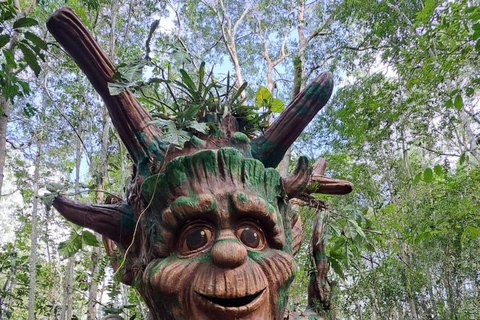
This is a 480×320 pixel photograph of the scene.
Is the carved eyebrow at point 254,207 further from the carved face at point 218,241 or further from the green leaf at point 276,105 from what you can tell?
the green leaf at point 276,105

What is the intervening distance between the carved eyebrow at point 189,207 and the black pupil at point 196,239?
0.28 feet

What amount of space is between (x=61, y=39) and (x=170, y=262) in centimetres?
125

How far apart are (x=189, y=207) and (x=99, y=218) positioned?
0.69 m

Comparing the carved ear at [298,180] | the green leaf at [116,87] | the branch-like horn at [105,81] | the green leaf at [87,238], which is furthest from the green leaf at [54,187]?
the carved ear at [298,180]

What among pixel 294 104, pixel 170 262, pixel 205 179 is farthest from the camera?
pixel 294 104

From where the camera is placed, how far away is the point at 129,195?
213 centimetres

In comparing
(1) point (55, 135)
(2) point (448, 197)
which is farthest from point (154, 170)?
(1) point (55, 135)

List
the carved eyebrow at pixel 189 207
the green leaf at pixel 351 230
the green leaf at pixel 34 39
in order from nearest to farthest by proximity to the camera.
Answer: the carved eyebrow at pixel 189 207 < the green leaf at pixel 34 39 < the green leaf at pixel 351 230

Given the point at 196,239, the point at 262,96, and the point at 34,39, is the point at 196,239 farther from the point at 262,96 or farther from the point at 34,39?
the point at 34,39

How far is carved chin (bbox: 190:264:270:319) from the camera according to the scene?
1.49 meters

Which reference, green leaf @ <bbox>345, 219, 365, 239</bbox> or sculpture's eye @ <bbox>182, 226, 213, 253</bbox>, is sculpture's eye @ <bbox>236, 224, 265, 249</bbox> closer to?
sculpture's eye @ <bbox>182, 226, 213, 253</bbox>

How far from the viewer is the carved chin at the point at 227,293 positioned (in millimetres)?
1489

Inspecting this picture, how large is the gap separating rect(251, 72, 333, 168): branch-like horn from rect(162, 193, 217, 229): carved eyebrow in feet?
1.80

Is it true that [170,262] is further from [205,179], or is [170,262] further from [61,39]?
[61,39]
